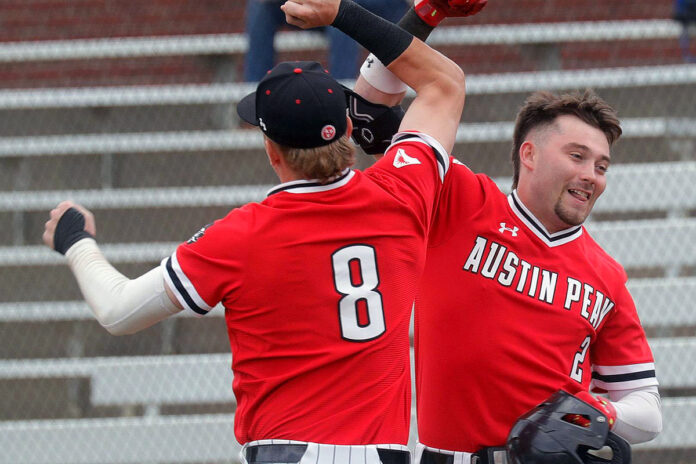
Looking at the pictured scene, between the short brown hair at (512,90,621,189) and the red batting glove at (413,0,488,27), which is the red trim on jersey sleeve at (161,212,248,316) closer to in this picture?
the red batting glove at (413,0,488,27)

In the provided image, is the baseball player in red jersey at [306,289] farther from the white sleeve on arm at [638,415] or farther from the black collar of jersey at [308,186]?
the white sleeve on arm at [638,415]

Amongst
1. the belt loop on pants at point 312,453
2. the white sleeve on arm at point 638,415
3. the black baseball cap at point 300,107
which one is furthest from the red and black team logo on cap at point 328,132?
the white sleeve on arm at point 638,415

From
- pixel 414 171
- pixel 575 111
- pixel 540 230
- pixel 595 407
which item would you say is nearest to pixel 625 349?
pixel 595 407

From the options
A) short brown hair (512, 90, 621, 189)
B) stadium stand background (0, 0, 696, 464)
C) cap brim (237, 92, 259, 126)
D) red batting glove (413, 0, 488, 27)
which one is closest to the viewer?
cap brim (237, 92, 259, 126)

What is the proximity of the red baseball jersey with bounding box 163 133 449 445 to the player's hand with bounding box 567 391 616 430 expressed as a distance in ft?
1.49

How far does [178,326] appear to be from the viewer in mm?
5418

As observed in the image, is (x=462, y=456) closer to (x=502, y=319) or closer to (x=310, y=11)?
(x=502, y=319)

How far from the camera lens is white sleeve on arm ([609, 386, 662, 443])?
7.84 ft

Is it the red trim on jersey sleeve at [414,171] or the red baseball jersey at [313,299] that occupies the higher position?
the red trim on jersey sleeve at [414,171]

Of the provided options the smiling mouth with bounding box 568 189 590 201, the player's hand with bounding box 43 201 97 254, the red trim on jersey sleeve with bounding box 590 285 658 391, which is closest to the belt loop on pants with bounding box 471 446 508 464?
the red trim on jersey sleeve with bounding box 590 285 658 391

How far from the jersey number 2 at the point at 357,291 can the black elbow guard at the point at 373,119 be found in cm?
54

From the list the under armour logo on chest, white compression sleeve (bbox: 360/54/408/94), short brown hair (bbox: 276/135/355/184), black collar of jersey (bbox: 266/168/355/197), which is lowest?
black collar of jersey (bbox: 266/168/355/197)

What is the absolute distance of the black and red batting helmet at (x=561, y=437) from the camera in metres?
2.14

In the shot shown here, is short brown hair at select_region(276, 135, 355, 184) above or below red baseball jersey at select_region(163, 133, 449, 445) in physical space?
above
